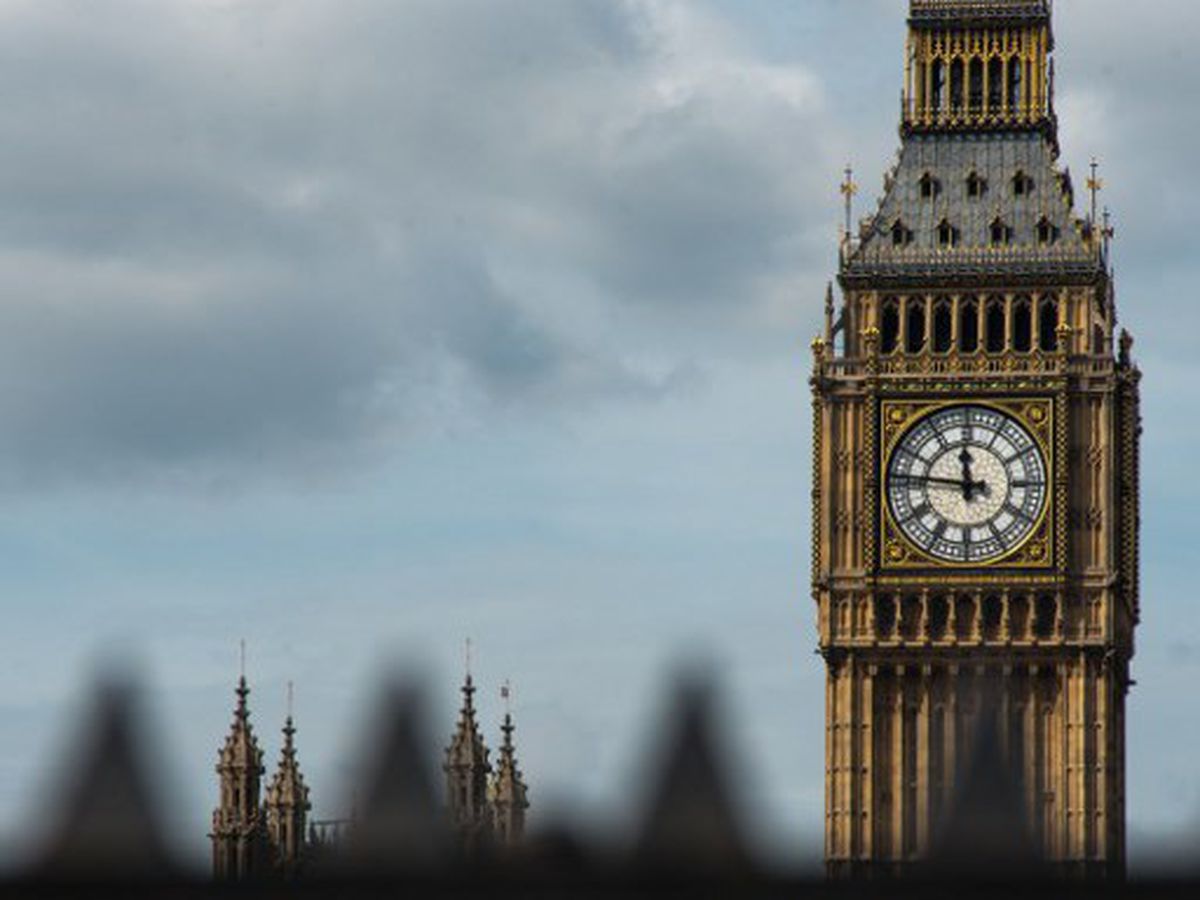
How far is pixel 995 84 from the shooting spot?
18875 centimetres

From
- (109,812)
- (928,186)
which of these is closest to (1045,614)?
(928,186)

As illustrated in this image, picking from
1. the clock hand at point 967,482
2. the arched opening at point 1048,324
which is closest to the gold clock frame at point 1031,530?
the clock hand at point 967,482

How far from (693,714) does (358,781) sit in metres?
6.98

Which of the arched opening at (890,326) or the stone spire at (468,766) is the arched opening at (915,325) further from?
the stone spire at (468,766)

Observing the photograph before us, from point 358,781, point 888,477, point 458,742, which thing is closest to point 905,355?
point 888,477

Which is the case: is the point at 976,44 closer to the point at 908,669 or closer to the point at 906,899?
the point at 908,669

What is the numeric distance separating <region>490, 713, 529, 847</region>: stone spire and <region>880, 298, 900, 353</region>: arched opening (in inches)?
582

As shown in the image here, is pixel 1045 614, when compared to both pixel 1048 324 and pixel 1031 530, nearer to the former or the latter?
pixel 1031 530

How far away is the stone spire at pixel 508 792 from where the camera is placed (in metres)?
179

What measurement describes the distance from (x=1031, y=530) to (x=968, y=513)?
6.13 ft

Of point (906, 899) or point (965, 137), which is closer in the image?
point (906, 899)

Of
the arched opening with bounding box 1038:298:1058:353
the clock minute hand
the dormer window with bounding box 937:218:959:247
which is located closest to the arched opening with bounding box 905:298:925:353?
the dormer window with bounding box 937:218:959:247

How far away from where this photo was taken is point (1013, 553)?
18375 cm

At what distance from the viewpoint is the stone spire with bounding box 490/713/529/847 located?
178875 millimetres
